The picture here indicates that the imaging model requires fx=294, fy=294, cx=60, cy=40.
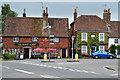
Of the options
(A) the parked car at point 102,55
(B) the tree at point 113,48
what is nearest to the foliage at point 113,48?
(B) the tree at point 113,48

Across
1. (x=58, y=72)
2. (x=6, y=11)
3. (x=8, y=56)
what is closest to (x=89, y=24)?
(x=8, y=56)

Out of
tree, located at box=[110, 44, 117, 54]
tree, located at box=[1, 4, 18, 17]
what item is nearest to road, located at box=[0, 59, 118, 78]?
tree, located at box=[110, 44, 117, 54]

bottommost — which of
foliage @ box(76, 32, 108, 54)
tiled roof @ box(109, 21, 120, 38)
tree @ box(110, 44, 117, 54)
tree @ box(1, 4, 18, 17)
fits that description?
tree @ box(110, 44, 117, 54)

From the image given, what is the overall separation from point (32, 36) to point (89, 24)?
1129cm

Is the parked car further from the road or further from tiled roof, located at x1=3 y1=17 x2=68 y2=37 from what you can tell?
the road

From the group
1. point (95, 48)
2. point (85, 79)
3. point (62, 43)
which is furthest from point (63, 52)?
point (85, 79)

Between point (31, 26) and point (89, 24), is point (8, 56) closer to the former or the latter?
point (31, 26)

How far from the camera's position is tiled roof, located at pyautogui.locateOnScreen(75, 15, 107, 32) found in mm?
56562

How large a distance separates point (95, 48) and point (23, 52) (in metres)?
13.7

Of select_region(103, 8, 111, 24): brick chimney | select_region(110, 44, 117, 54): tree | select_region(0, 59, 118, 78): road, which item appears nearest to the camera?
select_region(0, 59, 118, 78): road

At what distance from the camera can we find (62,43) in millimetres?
56500

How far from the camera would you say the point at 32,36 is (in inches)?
2208

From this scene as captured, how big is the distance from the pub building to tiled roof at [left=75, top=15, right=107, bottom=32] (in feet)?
8.68

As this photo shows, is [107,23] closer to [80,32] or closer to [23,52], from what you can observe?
[80,32]
